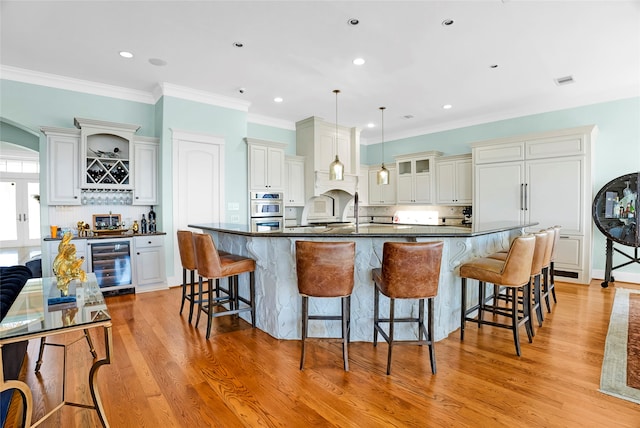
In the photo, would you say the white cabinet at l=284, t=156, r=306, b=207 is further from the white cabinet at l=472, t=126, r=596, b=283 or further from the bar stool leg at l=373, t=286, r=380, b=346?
the bar stool leg at l=373, t=286, r=380, b=346

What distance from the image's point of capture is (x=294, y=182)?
6539 mm

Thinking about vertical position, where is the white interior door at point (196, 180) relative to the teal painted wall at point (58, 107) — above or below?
below

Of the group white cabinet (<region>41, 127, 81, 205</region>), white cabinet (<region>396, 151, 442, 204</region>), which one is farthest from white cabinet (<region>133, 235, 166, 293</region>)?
white cabinet (<region>396, 151, 442, 204</region>)

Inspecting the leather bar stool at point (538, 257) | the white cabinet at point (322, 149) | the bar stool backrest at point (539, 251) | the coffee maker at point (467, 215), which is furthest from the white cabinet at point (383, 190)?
the bar stool backrest at point (539, 251)

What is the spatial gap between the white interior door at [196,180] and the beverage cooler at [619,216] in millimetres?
6078

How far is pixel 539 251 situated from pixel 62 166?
5.89 m

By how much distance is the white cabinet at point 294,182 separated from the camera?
6.43 m

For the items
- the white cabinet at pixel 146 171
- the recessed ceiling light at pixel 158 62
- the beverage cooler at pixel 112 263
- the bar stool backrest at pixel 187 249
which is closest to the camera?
the bar stool backrest at pixel 187 249

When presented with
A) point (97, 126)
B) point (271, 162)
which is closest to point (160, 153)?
point (97, 126)

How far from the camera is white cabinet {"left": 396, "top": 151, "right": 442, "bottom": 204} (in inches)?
279

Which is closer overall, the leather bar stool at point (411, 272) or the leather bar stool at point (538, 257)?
the leather bar stool at point (411, 272)

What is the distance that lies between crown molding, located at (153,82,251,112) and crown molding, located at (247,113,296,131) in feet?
2.17

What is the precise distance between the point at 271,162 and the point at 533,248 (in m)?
4.42

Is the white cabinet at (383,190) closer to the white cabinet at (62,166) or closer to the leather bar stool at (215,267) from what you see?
the leather bar stool at (215,267)
